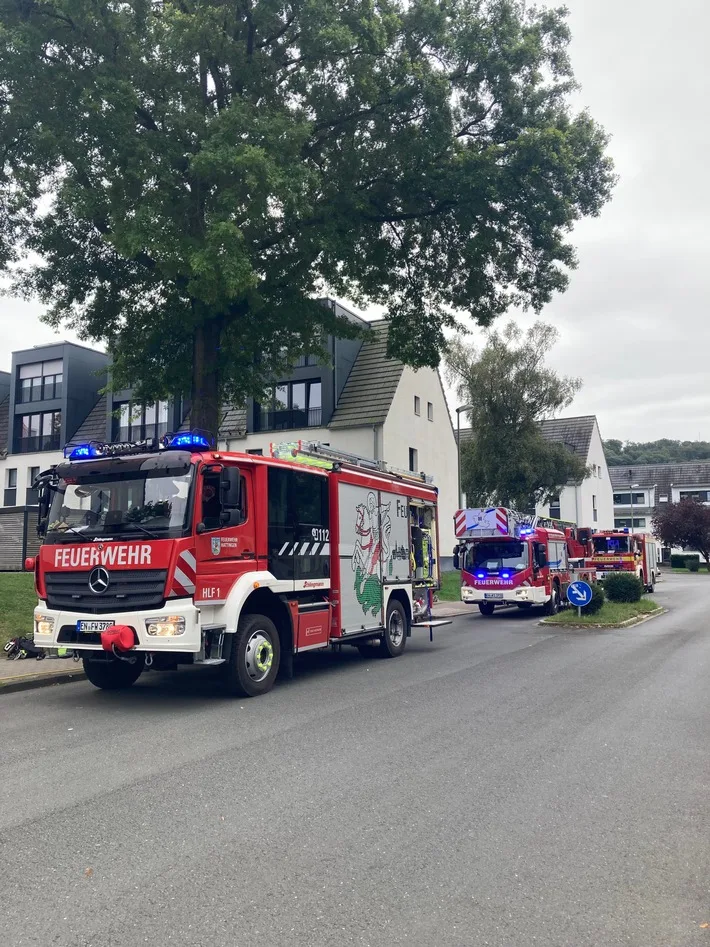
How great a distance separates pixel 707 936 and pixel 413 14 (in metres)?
14.9

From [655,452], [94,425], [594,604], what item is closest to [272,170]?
[594,604]

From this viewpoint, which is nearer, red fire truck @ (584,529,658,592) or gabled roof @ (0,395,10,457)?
red fire truck @ (584,529,658,592)

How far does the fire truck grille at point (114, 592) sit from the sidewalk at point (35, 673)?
171 cm

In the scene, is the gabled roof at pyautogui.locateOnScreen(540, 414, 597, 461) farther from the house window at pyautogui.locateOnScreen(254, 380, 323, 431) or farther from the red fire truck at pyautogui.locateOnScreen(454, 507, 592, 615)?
the red fire truck at pyautogui.locateOnScreen(454, 507, 592, 615)

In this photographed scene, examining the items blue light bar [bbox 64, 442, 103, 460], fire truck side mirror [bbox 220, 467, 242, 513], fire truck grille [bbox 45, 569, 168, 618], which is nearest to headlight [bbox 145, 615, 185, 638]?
fire truck grille [bbox 45, 569, 168, 618]

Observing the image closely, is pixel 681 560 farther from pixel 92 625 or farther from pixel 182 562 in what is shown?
pixel 92 625

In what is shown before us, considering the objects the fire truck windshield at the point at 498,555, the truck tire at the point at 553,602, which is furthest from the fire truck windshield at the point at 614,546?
the fire truck windshield at the point at 498,555

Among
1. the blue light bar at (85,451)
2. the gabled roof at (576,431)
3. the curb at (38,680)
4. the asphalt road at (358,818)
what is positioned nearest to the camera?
the asphalt road at (358,818)

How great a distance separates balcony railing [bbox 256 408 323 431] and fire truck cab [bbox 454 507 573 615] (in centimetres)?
1167

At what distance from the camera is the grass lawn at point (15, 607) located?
13.2 metres

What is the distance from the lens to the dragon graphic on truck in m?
12.2

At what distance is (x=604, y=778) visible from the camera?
602 centimetres

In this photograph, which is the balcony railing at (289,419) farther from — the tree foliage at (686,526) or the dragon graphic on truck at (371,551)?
the tree foliage at (686,526)

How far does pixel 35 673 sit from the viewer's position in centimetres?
1068
